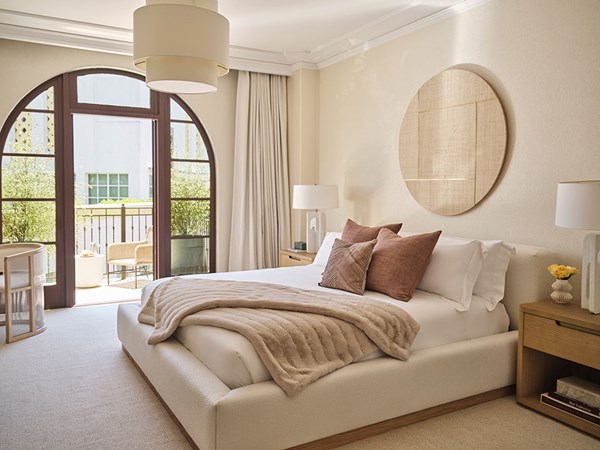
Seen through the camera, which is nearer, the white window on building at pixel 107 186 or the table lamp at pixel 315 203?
the table lamp at pixel 315 203

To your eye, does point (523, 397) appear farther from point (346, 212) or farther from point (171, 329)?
point (346, 212)

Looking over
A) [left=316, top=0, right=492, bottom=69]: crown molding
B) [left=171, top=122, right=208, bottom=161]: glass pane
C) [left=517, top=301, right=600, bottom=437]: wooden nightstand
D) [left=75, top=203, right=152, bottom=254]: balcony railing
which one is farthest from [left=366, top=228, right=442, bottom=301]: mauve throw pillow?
[left=75, top=203, right=152, bottom=254]: balcony railing

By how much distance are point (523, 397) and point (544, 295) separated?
0.64m

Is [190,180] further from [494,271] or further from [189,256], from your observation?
[494,271]

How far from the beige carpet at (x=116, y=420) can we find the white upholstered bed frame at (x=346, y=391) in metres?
0.11

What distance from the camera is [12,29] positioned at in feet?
14.8

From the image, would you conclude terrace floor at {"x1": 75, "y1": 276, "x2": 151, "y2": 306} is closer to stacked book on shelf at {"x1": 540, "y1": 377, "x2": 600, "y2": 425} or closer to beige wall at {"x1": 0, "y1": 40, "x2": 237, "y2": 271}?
beige wall at {"x1": 0, "y1": 40, "x2": 237, "y2": 271}

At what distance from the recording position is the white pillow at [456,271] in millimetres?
3084

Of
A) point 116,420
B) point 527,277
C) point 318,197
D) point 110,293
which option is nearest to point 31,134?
point 110,293

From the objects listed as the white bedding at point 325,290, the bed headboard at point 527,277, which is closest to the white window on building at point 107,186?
the white bedding at point 325,290

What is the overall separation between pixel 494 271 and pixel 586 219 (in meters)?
0.81

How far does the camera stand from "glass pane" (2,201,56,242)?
494 cm

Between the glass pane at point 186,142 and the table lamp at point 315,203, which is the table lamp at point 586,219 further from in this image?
the glass pane at point 186,142

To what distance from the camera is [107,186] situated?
9.27 meters
